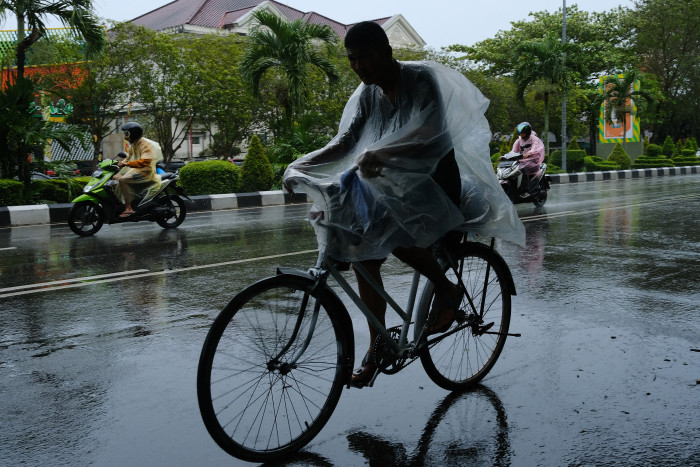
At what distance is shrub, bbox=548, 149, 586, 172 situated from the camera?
110 feet

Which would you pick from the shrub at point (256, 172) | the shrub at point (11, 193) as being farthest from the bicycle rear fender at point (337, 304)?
the shrub at point (256, 172)

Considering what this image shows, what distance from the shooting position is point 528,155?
47.6 ft

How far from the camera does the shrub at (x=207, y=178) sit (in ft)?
57.8

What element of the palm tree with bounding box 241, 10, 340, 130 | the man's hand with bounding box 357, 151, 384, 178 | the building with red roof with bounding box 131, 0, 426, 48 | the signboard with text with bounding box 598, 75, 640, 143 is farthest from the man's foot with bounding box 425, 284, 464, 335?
the building with red roof with bounding box 131, 0, 426, 48

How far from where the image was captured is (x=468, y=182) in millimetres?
3594

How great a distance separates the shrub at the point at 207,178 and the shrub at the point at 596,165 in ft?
63.9

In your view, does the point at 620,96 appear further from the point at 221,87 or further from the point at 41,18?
the point at 41,18

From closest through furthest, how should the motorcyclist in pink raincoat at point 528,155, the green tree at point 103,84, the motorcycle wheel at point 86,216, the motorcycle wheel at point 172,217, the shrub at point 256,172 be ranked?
the motorcycle wheel at point 86,216 < the motorcycle wheel at point 172,217 < the motorcyclist in pink raincoat at point 528,155 < the shrub at point 256,172 < the green tree at point 103,84

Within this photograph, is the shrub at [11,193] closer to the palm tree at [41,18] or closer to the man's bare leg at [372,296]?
the palm tree at [41,18]

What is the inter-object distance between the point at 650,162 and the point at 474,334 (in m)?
35.3

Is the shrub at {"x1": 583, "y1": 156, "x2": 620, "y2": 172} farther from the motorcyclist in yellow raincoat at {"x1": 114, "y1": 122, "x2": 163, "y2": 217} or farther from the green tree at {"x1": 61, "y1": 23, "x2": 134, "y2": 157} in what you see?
the motorcyclist in yellow raincoat at {"x1": 114, "y1": 122, "x2": 163, "y2": 217}

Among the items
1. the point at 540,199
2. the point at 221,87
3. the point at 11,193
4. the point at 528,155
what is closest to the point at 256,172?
the point at 11,193

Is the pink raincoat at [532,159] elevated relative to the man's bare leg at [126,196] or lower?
elevated

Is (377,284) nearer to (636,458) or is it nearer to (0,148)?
(636,458)
